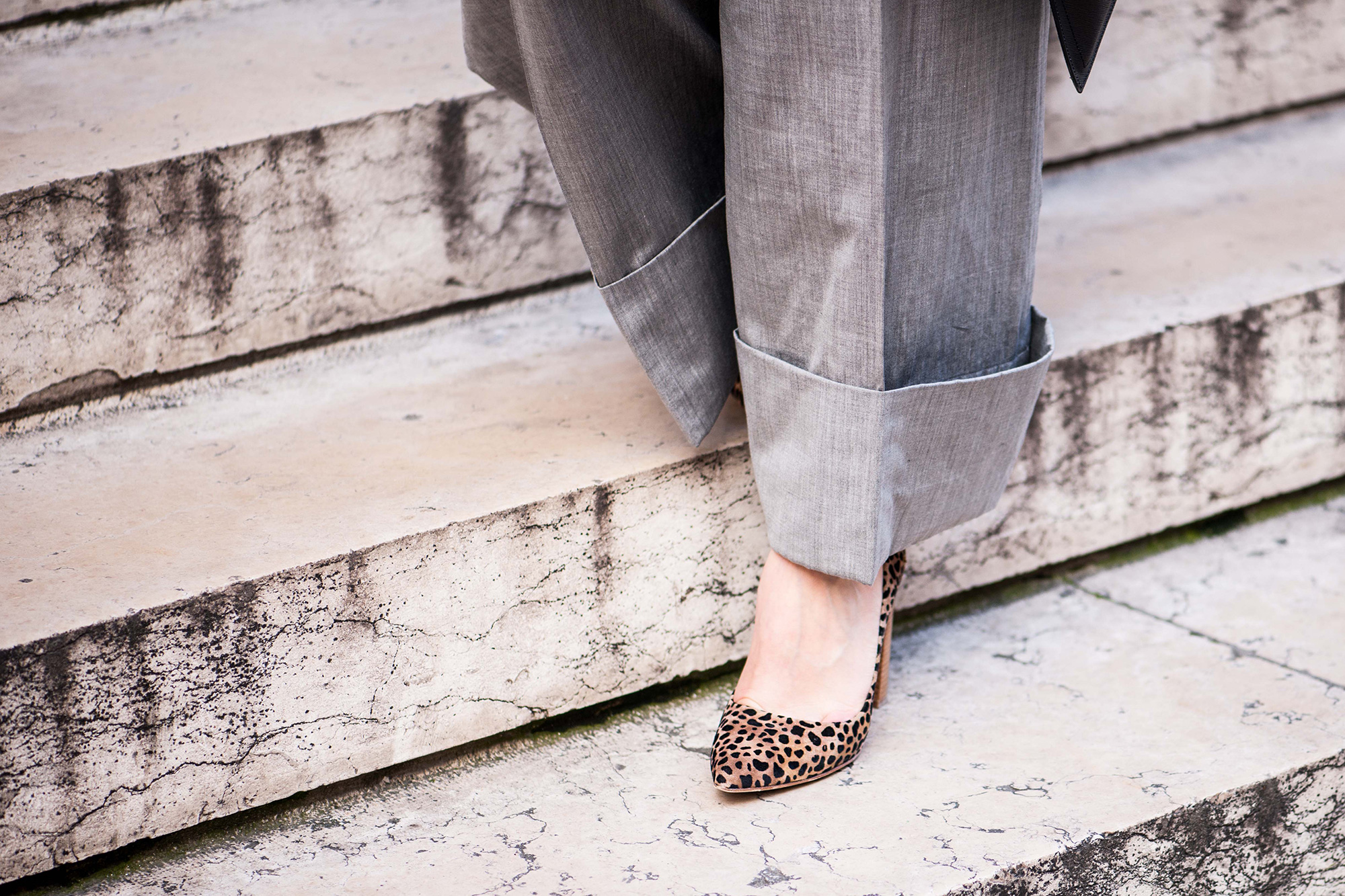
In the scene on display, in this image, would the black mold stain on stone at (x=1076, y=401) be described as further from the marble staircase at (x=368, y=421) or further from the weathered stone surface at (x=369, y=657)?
the weathered stone surface at (x=369, y=657)

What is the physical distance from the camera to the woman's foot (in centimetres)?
89

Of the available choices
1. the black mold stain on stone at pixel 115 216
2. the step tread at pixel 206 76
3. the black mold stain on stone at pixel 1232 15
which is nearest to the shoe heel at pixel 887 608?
the step tread at pixel 206 76

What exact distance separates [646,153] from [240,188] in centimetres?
45

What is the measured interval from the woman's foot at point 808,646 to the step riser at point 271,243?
1.73 ft

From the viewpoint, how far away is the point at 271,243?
1108mm

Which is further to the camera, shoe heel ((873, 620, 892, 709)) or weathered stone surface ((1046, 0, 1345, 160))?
weathered stone surface ((1046, 0, 1345, 160))

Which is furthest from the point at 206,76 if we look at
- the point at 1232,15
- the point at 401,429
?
the point at 1232,15

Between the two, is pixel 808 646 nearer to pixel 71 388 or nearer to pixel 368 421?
pixel 368 421

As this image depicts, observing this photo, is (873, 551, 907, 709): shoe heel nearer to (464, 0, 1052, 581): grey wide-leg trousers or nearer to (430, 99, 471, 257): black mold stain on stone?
(464, 0, 1052, 581): grey wide-leg trousers

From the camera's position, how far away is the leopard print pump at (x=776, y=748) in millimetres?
843

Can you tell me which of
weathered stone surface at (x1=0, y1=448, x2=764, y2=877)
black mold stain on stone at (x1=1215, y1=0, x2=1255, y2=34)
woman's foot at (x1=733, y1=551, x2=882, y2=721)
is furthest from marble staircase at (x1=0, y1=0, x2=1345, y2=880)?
black mold stain on stone at (x1=1215, y1=0, x2=1255, y2=34)

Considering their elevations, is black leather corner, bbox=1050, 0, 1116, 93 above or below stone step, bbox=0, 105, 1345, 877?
above

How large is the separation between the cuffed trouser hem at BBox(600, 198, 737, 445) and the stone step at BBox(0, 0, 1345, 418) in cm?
38

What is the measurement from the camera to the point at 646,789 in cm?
88
